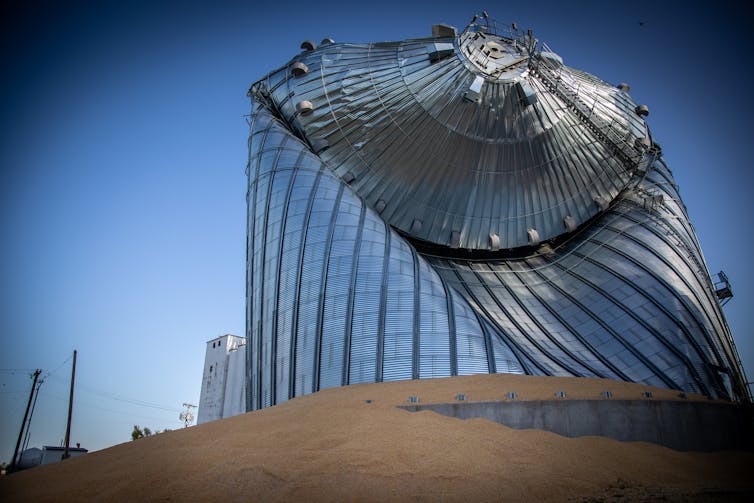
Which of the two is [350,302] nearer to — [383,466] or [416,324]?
[416,324]

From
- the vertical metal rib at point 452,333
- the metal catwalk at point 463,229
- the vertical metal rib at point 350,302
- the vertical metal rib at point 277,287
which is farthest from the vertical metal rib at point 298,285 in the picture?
the vertical metal rib at point 452,333

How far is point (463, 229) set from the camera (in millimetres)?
26672

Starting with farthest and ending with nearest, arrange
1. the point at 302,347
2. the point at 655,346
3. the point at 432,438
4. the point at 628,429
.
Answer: the point at 655,346
the point at 302,347
the point at 628,429
the point at 432,438

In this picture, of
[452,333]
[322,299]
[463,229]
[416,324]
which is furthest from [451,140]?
[452,333]

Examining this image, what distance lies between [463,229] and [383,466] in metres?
18.9

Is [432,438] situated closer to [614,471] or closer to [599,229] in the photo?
[614,471]

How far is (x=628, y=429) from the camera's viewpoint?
437 inches

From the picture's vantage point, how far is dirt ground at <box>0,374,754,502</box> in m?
8.10

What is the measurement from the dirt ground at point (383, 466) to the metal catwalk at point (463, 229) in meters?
5.65

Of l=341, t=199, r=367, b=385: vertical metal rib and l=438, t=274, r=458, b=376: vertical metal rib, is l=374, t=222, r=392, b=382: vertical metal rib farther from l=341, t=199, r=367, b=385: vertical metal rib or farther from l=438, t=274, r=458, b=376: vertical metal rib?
l=438, t=274, r=458, b=376: vertical metal rib

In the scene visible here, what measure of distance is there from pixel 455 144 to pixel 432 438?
1756 centimetres

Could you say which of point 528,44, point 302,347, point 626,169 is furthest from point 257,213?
point 626,169

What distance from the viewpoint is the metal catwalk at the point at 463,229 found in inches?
714

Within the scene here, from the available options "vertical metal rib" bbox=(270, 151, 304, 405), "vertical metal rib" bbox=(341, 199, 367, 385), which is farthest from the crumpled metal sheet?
"vertical metal rib" bbox=(341, 199, 367, 385)
